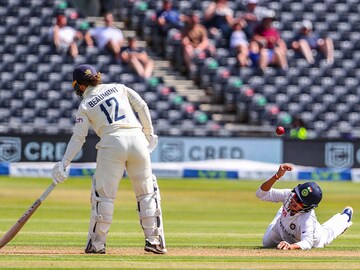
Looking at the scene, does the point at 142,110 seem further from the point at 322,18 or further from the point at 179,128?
the point at 322,18

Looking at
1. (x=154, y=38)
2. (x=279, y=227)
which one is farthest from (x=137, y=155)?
(x=154, y=38)

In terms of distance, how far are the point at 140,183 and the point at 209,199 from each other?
35.2ft

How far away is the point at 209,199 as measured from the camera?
810 inches

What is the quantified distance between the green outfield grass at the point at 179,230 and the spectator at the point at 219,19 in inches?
168

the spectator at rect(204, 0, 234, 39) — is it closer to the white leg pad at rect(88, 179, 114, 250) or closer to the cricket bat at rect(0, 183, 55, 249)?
the cricket bat at rect(0, 183, 55, 249)

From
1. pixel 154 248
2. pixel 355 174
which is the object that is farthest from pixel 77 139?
pixel 355 174

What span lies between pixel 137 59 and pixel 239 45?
2696mm

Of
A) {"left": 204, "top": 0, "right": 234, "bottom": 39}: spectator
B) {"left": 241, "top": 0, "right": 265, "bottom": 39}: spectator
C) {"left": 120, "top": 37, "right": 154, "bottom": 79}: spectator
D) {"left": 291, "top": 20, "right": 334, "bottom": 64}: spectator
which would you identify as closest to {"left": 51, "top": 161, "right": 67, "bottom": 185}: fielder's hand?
{"left": 120, "top": 37, "right": 154, "bottom": 79}: spectator

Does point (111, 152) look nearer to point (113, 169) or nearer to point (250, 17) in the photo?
point (113, 169)

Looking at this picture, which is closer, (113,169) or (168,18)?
(113,169)

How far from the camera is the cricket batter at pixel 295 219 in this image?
10555 mm

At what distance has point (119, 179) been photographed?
988cm

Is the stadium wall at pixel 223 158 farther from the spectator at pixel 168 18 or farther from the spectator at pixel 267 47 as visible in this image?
the spectator at pixel 168 18

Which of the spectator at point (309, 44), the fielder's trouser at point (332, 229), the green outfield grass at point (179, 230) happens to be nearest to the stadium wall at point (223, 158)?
the green outfield grass at point (179, 230)
